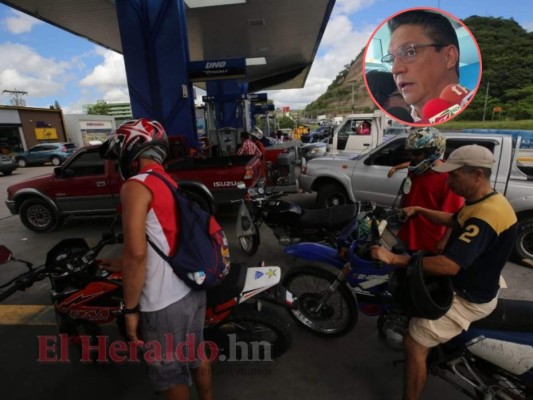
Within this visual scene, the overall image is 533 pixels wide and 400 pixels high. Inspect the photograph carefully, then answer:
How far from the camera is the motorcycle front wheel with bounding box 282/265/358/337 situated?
2.70 m

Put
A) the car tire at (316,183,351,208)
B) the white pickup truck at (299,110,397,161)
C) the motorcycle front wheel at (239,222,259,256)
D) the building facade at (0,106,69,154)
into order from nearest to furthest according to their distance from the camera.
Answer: the motorcycle front wheel at (239,222,259,256), the car tire at (316,183,351,208), the white pickup truck at (299,110,397,161), the building facade at (0,106,69,154)

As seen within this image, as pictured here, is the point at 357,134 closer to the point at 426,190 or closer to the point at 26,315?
the point at 426,190

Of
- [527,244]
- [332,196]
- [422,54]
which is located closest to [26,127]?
[332,196]

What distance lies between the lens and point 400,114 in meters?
4.19

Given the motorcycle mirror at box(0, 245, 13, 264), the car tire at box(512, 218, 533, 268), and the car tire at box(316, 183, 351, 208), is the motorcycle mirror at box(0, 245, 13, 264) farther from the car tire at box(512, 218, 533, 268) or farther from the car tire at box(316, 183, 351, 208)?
the car tire at box(512, 218, 533, 268)

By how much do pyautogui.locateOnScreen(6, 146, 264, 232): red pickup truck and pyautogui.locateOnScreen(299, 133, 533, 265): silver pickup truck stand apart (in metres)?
1.41

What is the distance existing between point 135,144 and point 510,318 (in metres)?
2.33

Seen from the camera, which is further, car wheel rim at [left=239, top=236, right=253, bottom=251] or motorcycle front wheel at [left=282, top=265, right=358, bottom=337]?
car wheel rim at [left=239, top=236, right=253, bottom=251]

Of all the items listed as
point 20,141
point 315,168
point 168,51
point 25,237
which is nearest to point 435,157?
point 315,168

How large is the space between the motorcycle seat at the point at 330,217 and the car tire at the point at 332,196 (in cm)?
238

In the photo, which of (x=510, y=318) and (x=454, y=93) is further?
(x=454, y=93)

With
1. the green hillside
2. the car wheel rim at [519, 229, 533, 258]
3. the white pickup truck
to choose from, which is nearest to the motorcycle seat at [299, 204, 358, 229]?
the car wheel rim at [519, 229, 533, 258]

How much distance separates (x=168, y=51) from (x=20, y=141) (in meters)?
25.9

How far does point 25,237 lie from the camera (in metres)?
6.13
